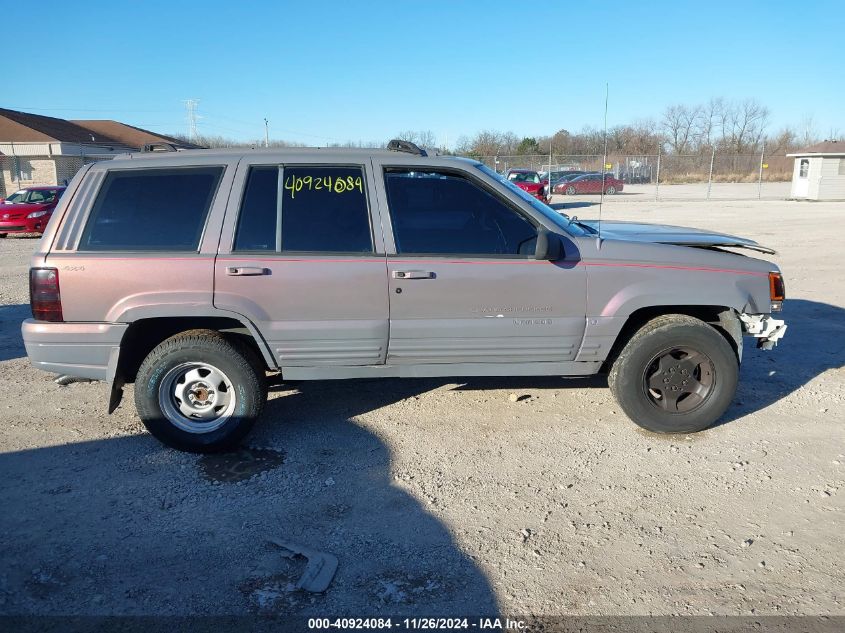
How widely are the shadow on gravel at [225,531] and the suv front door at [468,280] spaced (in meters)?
0.86

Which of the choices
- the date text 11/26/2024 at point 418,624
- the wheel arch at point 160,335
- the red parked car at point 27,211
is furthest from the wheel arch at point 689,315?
the red parked car at point 27,211

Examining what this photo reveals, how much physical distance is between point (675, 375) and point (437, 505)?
2.00 meters

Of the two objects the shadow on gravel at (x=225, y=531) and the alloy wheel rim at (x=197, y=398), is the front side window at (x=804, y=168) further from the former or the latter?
the alloy wheel rim at (x=197, y=398)

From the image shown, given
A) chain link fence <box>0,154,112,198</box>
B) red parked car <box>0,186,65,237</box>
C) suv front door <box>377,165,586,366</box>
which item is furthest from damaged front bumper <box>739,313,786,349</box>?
chain link fence <box>0,154,112,198</box>

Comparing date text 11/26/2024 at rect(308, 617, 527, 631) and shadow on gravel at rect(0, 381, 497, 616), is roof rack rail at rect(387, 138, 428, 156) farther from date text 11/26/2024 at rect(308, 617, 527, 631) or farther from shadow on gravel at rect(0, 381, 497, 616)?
date text 11/26/2024 at rect(308, 617, 527, 631)

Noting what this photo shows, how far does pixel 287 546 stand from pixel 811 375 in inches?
194

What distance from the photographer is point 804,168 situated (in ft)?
102

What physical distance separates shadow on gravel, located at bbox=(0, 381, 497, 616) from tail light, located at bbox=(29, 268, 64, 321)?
0.97m

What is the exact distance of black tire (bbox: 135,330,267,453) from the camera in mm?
4348

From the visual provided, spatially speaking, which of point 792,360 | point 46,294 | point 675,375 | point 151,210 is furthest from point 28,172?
point 675,375

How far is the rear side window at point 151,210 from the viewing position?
4312mm

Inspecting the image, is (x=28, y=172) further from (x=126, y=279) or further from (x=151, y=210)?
(x=126, y=279)

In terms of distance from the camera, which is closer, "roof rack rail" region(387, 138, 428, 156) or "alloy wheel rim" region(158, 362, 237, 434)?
"alloy wheel rim" region(158, 362, 237, 434)

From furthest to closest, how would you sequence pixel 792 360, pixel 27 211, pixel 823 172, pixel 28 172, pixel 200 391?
pixel 28 172 < pixel 823 172 < pixel 27 211 < pixel 792 360 < pixel 200 391
